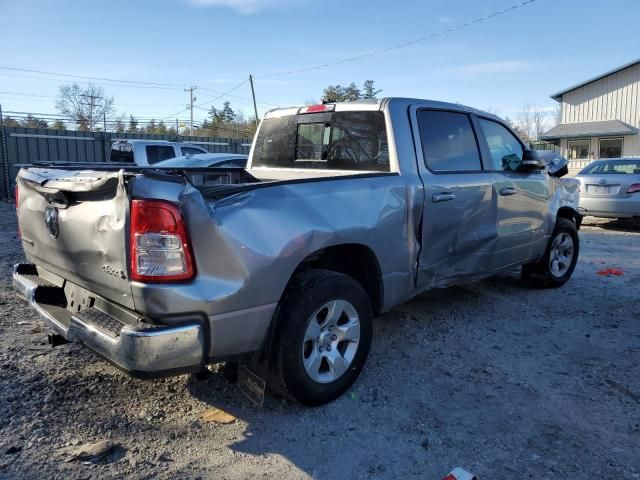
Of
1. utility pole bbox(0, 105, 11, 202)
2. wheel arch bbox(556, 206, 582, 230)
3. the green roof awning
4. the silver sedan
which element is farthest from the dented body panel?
the green roof awning

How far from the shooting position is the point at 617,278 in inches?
256

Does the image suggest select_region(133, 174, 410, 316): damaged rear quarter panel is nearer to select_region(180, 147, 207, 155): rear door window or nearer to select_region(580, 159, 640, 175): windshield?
select_region(580, 159, 640, 175): windshield

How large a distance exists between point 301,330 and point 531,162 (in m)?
3.11

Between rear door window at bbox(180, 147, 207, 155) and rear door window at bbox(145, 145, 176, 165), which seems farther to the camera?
rear door window at bbox(180, 147, 207, 155)

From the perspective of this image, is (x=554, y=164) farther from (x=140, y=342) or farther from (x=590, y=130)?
(x=590, y=130)

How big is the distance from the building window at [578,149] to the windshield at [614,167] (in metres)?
17.4

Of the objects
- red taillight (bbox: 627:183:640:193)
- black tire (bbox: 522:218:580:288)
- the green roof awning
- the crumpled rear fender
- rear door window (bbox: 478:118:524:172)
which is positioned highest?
the green roof awning

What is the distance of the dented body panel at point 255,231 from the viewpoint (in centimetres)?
252

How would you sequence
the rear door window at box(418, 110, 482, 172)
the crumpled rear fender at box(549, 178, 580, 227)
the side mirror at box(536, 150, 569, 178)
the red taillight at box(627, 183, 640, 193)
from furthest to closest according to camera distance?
the red taillight at box(627, 183, 640, 193) < the crumpled rear fender at box(549, 178, 580, 227) < the side mirror at box(536, 150, 569, 178) < the rear door window at box(418, 110, 482, 172)

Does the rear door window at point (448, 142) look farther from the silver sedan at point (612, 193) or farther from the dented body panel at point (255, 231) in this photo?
the silver sedan at point (612, 193)

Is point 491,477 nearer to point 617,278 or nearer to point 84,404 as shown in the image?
point 84,404

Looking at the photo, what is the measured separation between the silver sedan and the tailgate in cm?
990

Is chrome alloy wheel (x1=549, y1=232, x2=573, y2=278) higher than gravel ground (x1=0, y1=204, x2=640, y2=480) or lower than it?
higher

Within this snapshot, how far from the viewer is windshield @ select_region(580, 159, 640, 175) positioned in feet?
38.0
